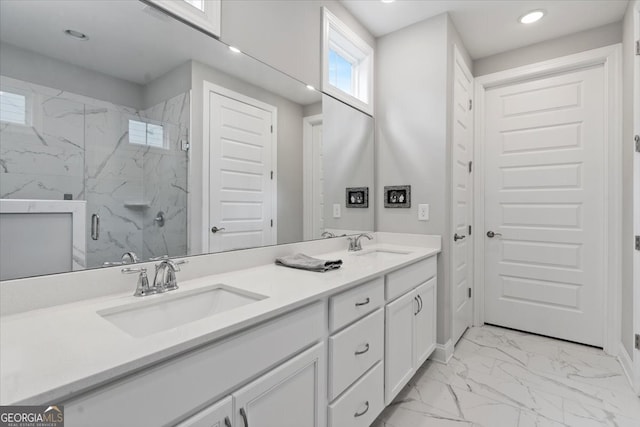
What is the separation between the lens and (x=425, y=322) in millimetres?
2066

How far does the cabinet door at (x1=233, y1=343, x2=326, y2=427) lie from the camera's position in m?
0.87

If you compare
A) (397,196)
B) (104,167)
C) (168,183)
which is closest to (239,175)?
(168,183)

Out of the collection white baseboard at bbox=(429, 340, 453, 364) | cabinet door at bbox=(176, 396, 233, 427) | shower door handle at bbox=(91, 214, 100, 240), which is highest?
shower door handle at bbox=(91, 214, 100, 240)

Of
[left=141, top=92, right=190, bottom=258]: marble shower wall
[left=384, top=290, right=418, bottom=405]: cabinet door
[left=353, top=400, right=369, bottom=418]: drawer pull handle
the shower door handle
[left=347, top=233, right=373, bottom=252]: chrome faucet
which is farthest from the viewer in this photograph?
[left=347, top=233, right=373, bottom=252]: chrome faucet

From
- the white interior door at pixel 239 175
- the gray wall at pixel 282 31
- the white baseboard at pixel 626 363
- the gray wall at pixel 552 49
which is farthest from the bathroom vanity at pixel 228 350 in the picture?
the gray wall at pixel 552 49

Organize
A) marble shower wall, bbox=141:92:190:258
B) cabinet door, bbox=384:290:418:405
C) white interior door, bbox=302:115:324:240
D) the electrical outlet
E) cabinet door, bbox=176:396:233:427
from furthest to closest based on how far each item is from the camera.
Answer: the electrical outlet → white interior door, bbox=302:115:324:240 → cabinet door, bbox=384:290:418:405 → marble shower wall, bbox=141:92:190:258 → cabinet door, bbox=176:396:233:427

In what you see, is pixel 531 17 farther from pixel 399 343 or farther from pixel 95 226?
pixel 95 226

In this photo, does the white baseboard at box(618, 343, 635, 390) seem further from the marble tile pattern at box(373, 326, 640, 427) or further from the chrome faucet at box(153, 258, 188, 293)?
the chrome faucet at box(153, 258, 188, 293)

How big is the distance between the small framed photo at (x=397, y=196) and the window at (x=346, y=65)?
692 mm

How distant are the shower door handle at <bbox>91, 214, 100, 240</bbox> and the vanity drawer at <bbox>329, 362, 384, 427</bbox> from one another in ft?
3.55

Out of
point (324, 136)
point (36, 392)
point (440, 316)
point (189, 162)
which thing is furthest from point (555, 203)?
point (36, 392)

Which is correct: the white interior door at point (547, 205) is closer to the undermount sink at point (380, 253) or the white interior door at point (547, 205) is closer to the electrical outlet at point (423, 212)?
the electrical outlet at point (423, 212)

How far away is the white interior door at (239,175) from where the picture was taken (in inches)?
57.4

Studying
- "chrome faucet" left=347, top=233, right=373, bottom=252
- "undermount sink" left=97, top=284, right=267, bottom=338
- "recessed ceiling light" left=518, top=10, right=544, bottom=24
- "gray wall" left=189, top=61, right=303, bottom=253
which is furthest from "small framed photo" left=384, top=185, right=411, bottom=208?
"undermount sink" left=97, top=284, right=267, bottom=338
